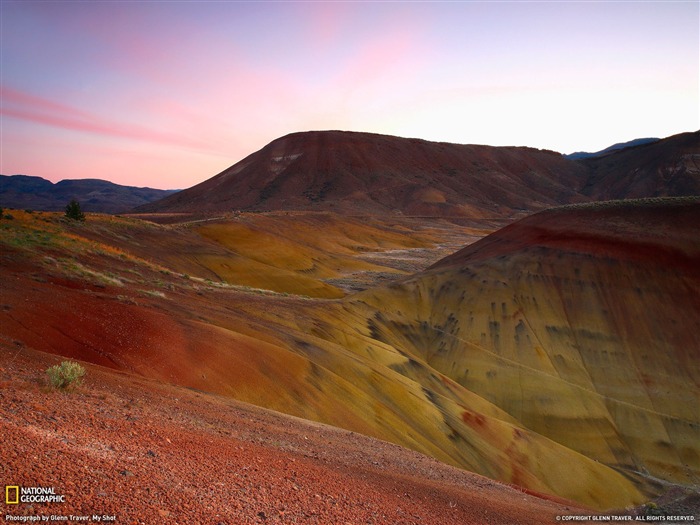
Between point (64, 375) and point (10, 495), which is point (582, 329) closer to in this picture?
point (64, 375)

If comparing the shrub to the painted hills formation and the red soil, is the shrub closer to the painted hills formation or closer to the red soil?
the red soil

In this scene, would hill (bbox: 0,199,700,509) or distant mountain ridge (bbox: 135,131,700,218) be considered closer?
hill (bbox: 0,199,700,509)

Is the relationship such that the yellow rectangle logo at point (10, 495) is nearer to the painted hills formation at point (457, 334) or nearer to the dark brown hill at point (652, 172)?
the painted hills formation at point (457, 334)

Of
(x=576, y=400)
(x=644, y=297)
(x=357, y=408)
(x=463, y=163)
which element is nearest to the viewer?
(x=357, y=408)

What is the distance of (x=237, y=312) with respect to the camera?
71.2 feet

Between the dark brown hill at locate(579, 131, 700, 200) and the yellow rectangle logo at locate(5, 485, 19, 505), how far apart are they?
162268mm

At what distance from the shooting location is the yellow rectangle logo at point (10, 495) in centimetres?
410

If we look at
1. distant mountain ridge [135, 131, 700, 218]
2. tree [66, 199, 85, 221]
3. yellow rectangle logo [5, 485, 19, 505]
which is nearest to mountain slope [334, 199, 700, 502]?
yellow rectangle logo [5, 485, 19, 505]

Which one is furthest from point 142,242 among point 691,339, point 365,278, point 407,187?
point 407,187

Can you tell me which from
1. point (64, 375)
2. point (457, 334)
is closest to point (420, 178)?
point (457, 334)

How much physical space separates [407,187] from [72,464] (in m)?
153

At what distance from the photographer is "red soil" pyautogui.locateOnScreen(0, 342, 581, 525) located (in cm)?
480

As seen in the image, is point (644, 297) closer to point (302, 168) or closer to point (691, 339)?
point (691, 339)

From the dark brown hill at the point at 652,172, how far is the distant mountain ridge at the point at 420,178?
38 centimetres
